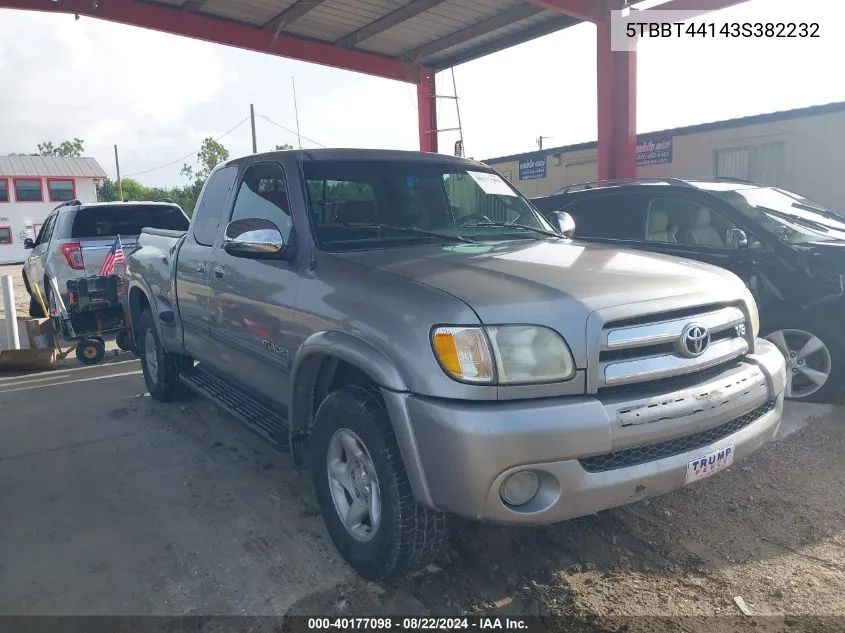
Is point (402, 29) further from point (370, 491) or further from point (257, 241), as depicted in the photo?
point (370, 491)

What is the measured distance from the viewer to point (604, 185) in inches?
269

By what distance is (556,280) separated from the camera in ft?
9.26

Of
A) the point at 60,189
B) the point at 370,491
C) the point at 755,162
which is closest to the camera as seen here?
the point at 370,491

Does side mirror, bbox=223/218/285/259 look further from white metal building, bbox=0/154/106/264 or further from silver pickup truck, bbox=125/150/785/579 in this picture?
white metal building, bbox=0/154/106/264

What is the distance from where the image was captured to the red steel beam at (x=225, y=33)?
9656 millimetres

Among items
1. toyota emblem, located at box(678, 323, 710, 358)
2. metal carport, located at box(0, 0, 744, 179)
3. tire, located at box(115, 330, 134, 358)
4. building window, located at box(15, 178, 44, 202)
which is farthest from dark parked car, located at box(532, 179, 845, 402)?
building window, located at box(15, 178, 44, 202)

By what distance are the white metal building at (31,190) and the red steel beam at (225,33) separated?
32.3 metres

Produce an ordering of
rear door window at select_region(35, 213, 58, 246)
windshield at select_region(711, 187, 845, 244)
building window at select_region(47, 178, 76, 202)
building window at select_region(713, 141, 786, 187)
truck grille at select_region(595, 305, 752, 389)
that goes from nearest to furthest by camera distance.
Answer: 1. truck grille at select_region(595, 305, 752, 389)
2. windshield at select_region(711, 187, 845, 244)
3. rear door window at select_region(35, 213, 58, 246)
4. building window at select_region(713, 141, 786, 187)
5. building window at select_region(47, 178, 76, 202)

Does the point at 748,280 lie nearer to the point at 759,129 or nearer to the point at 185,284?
the point at 185,284

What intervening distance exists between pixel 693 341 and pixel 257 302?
2.32 meters

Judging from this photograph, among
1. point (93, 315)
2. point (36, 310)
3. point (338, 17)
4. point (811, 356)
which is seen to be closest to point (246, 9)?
point (338, 17)

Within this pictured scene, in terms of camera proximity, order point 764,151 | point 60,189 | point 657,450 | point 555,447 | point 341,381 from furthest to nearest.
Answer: point 60,189
point 764,151
point 341,381
point 657,450
point 555,447

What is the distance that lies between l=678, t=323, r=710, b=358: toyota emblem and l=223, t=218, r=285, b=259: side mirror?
1978 mm

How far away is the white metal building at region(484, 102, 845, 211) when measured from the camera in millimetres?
11359
